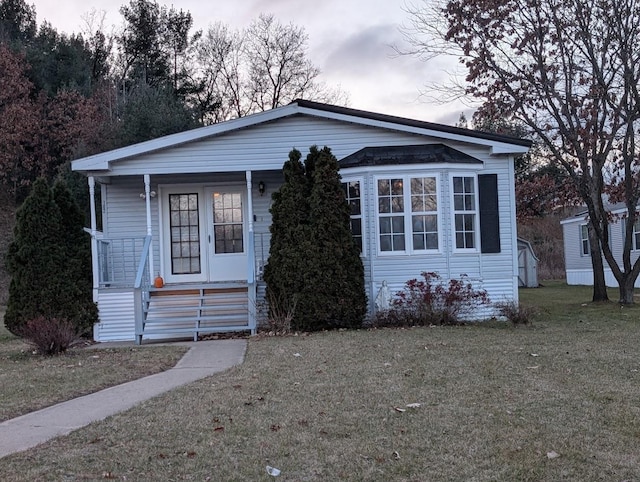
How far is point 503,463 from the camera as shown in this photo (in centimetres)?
421

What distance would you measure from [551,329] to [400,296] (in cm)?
271

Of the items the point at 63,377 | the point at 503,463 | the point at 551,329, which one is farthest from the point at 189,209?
the point at 503,463

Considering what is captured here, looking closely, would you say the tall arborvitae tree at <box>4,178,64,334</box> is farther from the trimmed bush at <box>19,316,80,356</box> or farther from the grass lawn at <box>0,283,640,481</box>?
the grass lawn at <box>0,283,640,481</box>

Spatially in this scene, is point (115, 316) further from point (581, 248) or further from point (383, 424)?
point (581, 248)

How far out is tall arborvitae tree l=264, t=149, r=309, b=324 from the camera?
38.2ft

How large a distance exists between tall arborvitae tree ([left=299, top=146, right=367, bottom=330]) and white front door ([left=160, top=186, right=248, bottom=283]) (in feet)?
9.13

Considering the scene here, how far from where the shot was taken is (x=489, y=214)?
1291cm

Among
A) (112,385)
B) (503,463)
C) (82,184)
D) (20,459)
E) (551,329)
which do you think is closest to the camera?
(503,463)

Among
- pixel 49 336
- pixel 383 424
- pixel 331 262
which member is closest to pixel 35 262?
pixel 49 336

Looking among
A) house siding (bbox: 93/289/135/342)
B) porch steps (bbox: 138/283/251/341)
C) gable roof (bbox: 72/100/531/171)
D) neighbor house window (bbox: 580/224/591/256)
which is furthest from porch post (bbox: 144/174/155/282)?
neighbor house window (bbox: 580/224/591/256)

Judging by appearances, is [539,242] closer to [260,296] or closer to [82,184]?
[82,184]

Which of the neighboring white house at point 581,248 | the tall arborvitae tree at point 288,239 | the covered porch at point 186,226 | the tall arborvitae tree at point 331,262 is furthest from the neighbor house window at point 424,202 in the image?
the neighboring white house at point 581,248

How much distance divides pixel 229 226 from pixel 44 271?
12.6ft

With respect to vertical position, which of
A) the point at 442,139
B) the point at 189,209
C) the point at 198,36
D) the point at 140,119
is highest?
the point at 198,36
